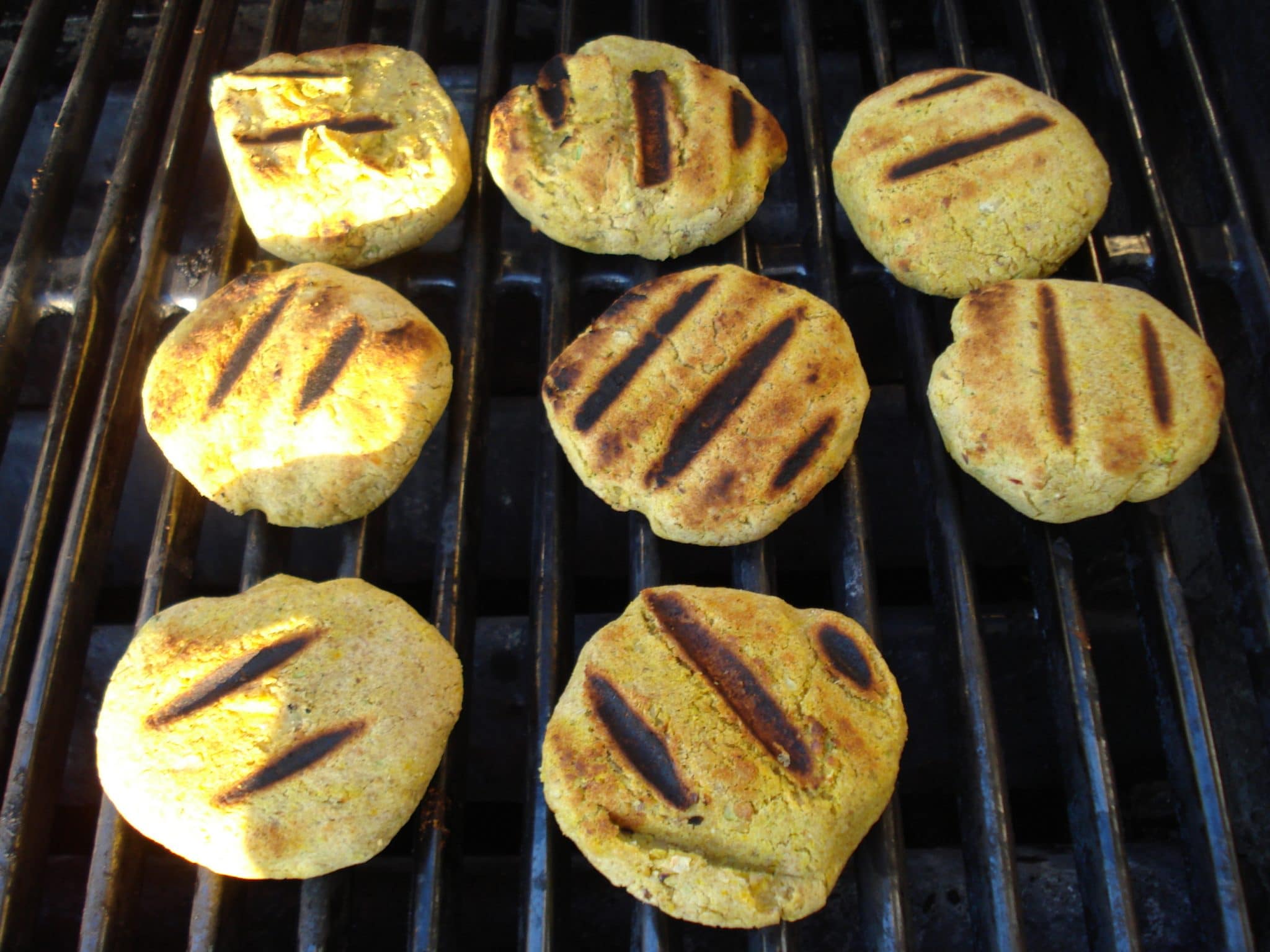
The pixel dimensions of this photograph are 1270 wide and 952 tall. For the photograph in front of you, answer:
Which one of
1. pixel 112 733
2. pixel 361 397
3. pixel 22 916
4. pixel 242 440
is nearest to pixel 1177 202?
pixel 361 397

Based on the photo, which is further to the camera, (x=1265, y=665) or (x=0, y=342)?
(x=0, y=342)

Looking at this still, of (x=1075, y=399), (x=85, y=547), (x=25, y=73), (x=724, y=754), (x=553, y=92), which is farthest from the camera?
(x=25, y=73)

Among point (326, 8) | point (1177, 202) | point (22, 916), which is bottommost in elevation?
point (22, 916)

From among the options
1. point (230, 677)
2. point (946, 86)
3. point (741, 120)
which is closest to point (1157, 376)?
point (946, 86)

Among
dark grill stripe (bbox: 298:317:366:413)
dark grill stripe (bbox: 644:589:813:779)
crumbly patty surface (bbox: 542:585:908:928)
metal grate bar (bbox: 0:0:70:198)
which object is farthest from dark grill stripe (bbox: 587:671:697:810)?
metal grate bar (bbox: 0:0:70:198)

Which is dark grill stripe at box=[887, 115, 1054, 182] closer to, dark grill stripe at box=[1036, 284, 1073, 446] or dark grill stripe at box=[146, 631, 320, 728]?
dark grill stripe at box=[1036, 284, 1073, 446]

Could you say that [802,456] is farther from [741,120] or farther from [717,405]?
[741,120]

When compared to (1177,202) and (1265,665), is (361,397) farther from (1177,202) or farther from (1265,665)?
(1177,202)
